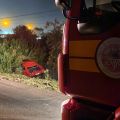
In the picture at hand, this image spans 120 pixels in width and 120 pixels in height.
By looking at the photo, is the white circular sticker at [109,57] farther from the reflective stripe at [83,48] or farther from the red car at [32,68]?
the red car at [32,68]

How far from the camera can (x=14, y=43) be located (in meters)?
20.0

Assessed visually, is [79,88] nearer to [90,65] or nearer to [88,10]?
[90,65]

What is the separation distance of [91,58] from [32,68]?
59.8 ft

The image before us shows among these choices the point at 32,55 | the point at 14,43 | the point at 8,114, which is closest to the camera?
the point at 8,114

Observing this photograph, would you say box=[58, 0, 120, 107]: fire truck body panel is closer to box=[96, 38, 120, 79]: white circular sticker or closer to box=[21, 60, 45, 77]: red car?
box=[96, 38, 120, 79]: white circular sticker

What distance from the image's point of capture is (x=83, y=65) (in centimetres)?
415

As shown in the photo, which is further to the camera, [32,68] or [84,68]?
[32,68]

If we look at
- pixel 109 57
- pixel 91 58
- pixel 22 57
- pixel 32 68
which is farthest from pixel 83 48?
pixel 32 68

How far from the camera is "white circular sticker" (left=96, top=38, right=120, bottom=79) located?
12.7 ft

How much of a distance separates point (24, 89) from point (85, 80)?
7913 millimetres

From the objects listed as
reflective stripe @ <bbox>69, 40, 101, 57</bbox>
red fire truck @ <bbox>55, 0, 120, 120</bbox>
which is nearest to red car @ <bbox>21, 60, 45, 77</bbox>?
red fire truck @ <bbox>55, 0, 120, 120</bbox>

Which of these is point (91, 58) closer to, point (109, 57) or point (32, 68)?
point (109, 57)

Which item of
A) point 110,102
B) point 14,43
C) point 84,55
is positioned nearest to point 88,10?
point 84,55

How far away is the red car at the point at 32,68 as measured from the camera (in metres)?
20.1
